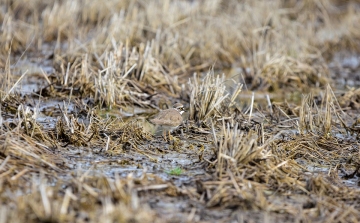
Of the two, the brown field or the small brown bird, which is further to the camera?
the small brown bird

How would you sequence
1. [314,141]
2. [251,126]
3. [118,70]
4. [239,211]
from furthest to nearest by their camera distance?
1. [118,70]
2. [251,126]
3. [314,141]
4. [239,211]

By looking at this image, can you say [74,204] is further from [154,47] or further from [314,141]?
[154,47]

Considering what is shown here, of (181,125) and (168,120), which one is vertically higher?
(168,120)

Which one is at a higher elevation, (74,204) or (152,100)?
(74,204)

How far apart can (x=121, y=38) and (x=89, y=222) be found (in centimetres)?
654

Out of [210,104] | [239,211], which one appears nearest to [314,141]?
[210,104]

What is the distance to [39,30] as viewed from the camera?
A: 12.2 meters

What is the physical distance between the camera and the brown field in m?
4.91

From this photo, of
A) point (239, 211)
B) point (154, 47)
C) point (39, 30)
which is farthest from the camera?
point (39, 30)

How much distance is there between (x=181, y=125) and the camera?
7434 millimetres

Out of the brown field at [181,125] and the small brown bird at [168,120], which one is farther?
the small brown bird at [168,120]

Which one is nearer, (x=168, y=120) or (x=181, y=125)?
(x=168, y=120)

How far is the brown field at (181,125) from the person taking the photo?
4906mm

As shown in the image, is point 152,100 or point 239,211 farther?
point 152,100
